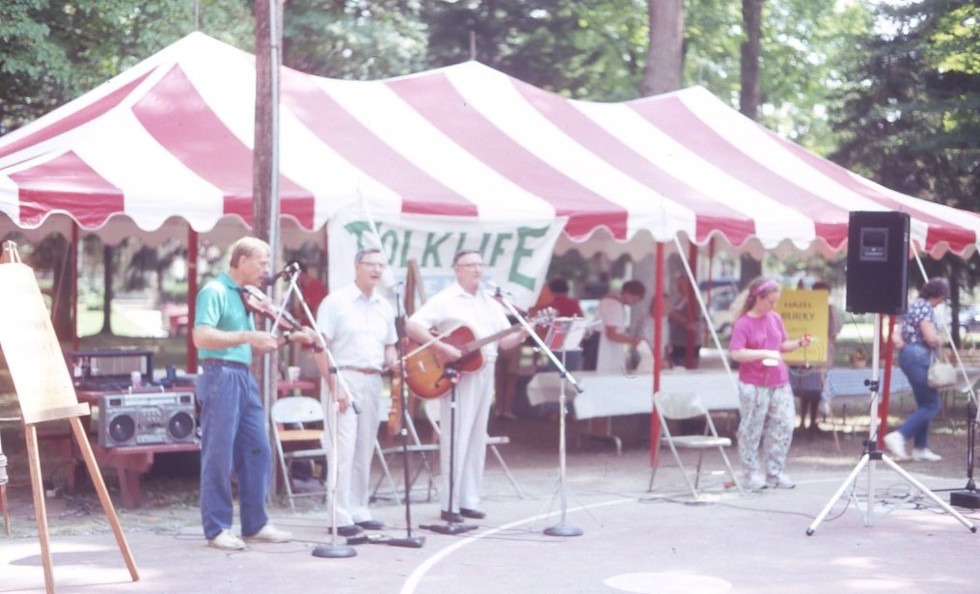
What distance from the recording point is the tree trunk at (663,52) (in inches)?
683

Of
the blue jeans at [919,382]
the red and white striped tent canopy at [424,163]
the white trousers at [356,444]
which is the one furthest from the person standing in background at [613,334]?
the white trousers at [356,444]

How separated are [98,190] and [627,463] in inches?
215

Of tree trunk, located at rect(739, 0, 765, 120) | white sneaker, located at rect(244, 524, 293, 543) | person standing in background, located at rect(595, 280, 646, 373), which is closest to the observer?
white sneaker, located at rect(244, 524, 293, 543)

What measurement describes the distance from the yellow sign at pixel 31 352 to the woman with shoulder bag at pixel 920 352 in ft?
26.8

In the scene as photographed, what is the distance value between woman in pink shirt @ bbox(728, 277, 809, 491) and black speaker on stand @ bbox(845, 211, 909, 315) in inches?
49.2

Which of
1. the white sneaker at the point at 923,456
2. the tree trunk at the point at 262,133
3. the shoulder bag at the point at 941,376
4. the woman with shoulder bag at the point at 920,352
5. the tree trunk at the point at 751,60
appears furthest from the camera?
the tree trunk at the point at 751,60

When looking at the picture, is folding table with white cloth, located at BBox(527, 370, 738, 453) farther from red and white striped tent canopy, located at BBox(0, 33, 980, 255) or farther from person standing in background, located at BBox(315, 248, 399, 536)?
person standing in background, located at BBox(315, 248, 399, 536)

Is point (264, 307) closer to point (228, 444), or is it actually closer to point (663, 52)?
point (228, 444)

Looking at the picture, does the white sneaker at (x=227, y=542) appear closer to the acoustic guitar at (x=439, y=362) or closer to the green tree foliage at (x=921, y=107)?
the acoustic guitar at (x=439, y=362)

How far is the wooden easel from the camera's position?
6.20m

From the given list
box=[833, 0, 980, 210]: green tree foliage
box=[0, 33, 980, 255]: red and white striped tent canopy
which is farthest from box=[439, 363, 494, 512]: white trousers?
box=[833, 0, 980, 210]: green tree foliage

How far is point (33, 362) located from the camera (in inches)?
250

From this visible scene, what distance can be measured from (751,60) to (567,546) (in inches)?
633

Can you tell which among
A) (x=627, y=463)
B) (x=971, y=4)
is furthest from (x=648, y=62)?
(x=627, y=463)
